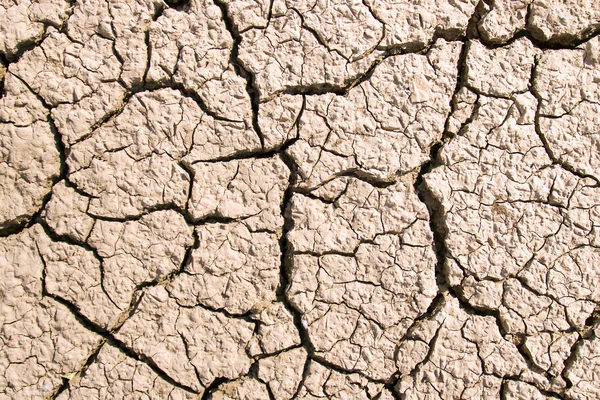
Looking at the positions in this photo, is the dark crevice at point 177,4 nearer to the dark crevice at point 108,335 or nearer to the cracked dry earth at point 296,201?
the cracked dry earth at point 296,201

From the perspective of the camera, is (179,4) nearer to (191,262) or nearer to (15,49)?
(15,49)

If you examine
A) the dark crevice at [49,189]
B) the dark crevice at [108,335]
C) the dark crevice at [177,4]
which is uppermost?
the dark crevice at [177,4]

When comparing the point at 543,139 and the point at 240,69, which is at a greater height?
the point at 240,69

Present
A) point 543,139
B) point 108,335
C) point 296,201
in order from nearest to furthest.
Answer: point 108,335 → point 296,201 → point 543,139

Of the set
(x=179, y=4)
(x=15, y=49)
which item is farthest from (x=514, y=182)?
(x=15, y=49)

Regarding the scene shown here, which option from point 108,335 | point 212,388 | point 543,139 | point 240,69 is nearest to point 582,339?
point 543,139

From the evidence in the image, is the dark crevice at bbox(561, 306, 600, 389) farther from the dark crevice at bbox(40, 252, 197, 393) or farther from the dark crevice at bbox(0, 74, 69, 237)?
the dark crevice at bbox(0, 74, 69, 237)

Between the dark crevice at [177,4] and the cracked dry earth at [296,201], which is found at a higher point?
the dark crevice at [177,4]

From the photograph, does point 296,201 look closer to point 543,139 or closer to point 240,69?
point 240,69

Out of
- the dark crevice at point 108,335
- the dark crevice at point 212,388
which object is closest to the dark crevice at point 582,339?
the dark crevice at point 212,388
